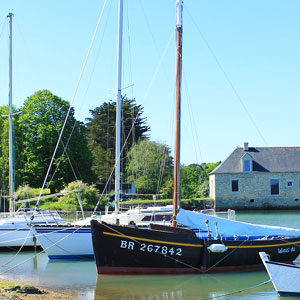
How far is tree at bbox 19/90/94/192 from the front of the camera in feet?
168

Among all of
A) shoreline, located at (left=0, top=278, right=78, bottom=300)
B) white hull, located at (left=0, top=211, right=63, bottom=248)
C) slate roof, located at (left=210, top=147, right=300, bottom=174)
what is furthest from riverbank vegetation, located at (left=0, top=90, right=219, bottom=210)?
shoreline, located at (left=0, top=278, right=78, bottom=300)

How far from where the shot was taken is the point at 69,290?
1614 centimetres

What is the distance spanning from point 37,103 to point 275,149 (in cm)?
2769

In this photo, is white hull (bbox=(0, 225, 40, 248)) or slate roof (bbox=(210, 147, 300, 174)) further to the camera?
slate roof (bbox=(210, 147, 300, 174))

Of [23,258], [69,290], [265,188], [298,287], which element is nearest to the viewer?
[298,287]

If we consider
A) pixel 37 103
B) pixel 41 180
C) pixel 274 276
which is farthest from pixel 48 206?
pixel 274 276

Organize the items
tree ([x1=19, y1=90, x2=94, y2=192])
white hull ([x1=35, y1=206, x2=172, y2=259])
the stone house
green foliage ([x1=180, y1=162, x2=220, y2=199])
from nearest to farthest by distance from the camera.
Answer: white hull ([x1=35, y1=206, x2=172, y2=259]) < tree ([x1=19, y1=90, x2=94, y2=192]) < the stone house < green foliage ([x1=180, y1=162, x2=220, y2=199])

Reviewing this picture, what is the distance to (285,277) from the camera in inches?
583

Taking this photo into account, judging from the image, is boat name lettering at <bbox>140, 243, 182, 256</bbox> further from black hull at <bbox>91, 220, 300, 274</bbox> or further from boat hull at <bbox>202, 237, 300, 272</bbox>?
boat hull at <bbox>202, 237, 300, 272</bbox>

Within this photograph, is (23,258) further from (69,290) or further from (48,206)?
(48,206)

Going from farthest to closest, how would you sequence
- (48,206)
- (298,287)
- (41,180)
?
(41,180), (48,206), (298,287)

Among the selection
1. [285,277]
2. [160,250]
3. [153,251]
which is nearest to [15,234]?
[153,251]

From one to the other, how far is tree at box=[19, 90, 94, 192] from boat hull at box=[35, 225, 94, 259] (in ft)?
93.3

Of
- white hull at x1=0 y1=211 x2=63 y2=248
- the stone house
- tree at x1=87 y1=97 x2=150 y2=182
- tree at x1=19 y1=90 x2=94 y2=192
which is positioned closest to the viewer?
white hull at x1=0 y1=211 x2=63 y2=248
